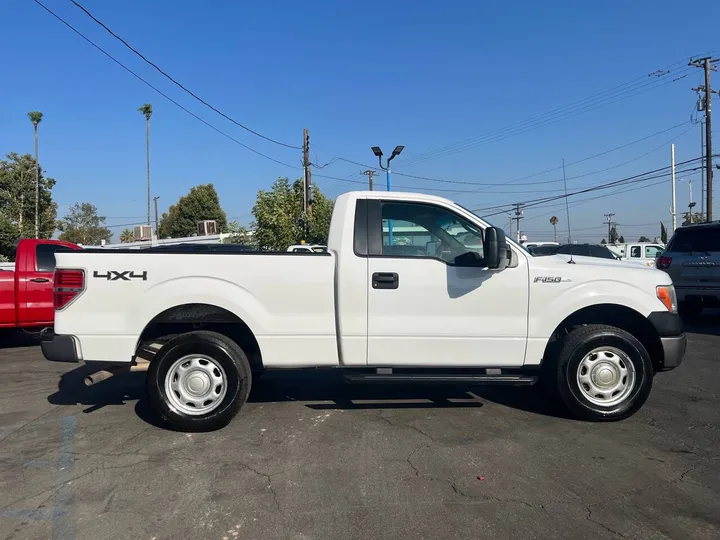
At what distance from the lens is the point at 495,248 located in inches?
187

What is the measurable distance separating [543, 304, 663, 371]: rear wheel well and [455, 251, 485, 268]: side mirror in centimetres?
99

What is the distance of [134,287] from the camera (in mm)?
4867

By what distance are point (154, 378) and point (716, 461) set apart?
15.5 feet

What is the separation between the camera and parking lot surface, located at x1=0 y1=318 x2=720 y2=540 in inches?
131

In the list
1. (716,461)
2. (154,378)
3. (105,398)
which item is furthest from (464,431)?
(105,398)

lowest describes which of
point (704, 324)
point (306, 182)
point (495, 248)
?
point (704, 324)

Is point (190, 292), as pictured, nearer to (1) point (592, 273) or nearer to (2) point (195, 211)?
(1) point (592, 273)

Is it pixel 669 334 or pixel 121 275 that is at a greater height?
pixel 121 275

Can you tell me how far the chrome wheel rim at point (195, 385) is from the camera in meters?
4.92


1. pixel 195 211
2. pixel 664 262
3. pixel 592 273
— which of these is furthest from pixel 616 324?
pixel 195 211

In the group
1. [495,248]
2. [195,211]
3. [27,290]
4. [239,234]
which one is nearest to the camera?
[495,248]

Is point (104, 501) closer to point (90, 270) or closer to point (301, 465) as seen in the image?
point (301, 465)

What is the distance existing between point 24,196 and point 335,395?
44.0m

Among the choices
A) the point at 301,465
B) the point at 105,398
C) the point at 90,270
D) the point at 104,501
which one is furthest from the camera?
the point at 105,398
